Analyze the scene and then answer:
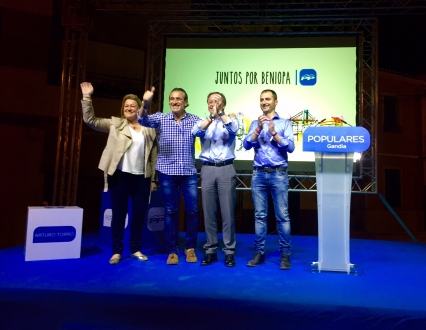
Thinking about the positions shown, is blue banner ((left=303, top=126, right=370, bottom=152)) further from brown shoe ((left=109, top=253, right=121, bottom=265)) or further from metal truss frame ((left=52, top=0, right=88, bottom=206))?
metal truss frame ((left=52, top=0, right=88, bottom=206))

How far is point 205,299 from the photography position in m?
1.86

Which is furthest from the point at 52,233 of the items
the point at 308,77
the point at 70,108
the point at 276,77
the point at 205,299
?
the point at 308,77

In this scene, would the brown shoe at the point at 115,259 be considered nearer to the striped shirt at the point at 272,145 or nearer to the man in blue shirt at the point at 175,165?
the man in blue shirt at the point at 175,165

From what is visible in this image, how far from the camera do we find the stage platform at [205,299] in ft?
5.85

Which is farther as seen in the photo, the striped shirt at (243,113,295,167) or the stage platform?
the striped shirt at (243,113,295,167)

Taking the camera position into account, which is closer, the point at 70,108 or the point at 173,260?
the point at 173,260

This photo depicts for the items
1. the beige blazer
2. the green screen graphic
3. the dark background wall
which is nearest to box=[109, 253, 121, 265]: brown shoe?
the beige blazer

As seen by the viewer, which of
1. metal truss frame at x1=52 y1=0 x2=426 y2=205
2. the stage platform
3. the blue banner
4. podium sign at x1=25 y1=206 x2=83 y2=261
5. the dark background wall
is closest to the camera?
the stage platform

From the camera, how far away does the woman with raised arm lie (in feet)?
8.79

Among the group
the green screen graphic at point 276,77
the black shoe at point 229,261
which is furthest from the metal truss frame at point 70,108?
the black shoe at point 229,261

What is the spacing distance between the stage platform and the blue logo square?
2615mm

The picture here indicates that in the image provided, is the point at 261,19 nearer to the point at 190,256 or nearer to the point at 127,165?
the point at 127,165

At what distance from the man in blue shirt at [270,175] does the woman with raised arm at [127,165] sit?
0.84m

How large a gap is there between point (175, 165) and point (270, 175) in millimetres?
736
